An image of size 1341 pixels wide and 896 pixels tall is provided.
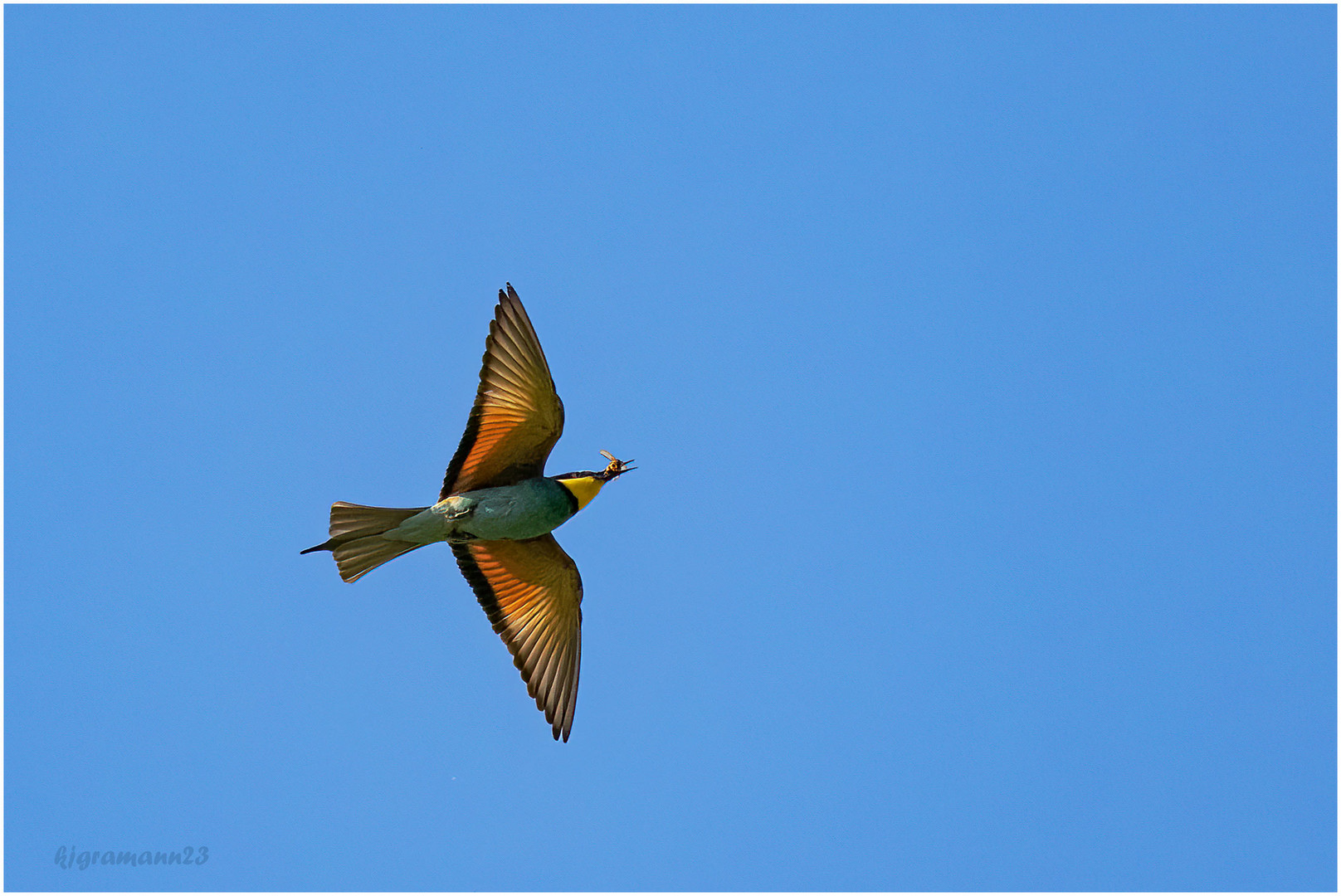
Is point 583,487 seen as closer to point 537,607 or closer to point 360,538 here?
point 537,607

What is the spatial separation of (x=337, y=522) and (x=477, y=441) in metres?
0.88

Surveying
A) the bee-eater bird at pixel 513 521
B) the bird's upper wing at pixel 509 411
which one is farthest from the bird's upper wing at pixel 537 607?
the bird's upper wing at pixel 509 411

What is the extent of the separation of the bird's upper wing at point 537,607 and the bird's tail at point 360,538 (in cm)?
71

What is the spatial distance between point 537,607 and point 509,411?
4.91 feet

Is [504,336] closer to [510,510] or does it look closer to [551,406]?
[551,406]

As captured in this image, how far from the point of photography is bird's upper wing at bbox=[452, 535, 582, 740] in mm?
7789

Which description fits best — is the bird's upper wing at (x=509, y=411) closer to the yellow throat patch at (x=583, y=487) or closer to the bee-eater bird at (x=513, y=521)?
the bee-eater bird at (x=513, y=521)

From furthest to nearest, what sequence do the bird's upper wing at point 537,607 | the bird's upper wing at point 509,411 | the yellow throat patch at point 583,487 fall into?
1. the bird's upper wing at point 537,607
2. the yellow throat patch at point 583,487
3. the bird's upper wing at point 509,411

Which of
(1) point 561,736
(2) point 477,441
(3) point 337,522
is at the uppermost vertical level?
(2) point 477,441

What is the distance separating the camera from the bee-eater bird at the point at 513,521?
22.8ft

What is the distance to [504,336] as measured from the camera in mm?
6949

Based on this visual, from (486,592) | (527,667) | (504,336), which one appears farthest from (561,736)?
(504,336)

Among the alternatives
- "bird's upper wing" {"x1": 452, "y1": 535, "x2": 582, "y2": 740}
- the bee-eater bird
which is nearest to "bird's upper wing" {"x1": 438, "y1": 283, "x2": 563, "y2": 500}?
the bee-eater bird

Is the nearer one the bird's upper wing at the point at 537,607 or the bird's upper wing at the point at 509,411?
the bird's upper wing at the point at 509,411
